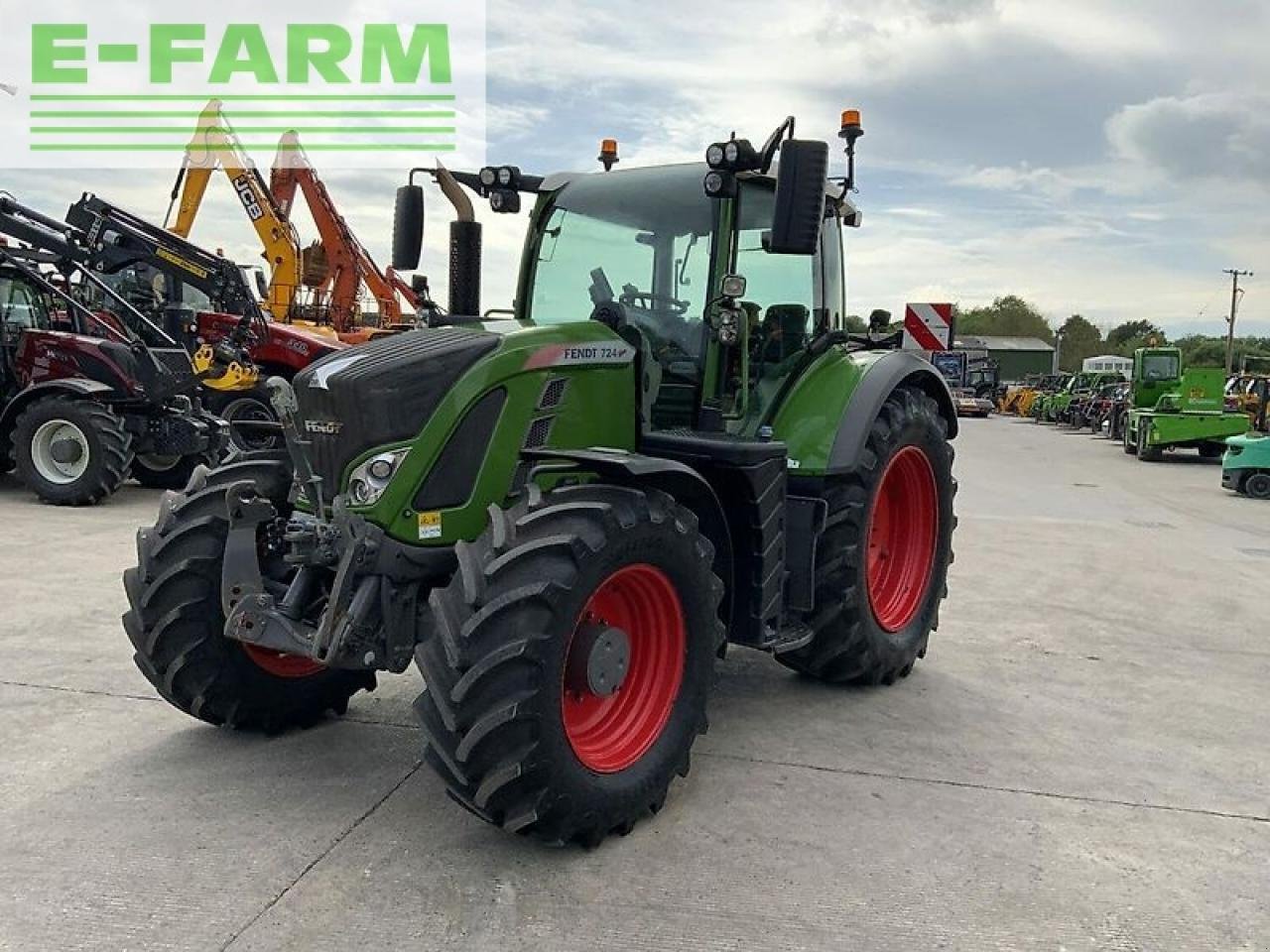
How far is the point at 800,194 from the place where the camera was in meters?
3.52

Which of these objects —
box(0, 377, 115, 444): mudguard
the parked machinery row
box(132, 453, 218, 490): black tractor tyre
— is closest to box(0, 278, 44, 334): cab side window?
box(0, 377, 115, 444): mudguard

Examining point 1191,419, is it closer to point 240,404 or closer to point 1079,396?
point 1079,396

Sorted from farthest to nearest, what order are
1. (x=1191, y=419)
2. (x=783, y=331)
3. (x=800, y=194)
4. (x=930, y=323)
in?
(x=1191, y=419) → (x=930, y=323) → (x=783, y=331) → (x=800, y=194)

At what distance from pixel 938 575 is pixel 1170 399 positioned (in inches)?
637

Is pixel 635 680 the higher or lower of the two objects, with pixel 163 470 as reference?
higher

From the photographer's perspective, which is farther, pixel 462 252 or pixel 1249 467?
pixel 1249 467

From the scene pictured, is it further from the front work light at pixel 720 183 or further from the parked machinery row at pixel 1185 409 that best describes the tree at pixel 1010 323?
the front work light at pixel 720 183

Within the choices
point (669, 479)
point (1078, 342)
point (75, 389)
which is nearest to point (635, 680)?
point (669, 479)

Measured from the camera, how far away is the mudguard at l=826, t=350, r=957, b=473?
4363mm

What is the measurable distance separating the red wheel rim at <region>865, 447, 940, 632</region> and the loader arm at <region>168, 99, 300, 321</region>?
12.6 meters

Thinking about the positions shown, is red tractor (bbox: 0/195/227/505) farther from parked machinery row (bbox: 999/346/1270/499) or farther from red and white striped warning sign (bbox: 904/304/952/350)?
parked machinery row (bbox: 999/346/1270/499)

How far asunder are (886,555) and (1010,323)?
92.9 m

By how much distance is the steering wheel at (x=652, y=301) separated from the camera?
14.1 feet

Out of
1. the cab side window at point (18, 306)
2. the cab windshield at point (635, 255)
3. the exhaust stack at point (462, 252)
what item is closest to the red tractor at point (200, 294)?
the cab side window at point (18, 306)
